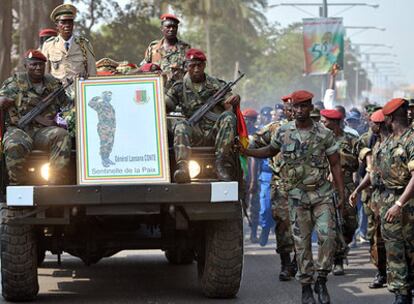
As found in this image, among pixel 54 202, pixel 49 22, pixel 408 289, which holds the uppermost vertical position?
pixel 49 22

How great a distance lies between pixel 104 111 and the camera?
949 cm

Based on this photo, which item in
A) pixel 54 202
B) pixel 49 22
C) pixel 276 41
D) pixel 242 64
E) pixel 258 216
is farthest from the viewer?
pixel 276 41

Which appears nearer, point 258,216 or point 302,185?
point 302,185

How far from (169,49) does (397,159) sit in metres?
3.59

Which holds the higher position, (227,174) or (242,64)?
(242,64)

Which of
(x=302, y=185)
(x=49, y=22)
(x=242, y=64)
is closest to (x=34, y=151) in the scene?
(x=302, y=185)

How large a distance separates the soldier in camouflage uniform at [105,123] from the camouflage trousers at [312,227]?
163cm

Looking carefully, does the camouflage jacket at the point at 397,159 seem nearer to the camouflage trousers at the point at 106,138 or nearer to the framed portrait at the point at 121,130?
the framed portrait at the point at 121,130

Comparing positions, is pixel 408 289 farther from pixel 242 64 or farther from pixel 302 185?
pixel 242 64

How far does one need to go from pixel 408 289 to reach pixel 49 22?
14.4 meters

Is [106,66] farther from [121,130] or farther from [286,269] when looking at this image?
[286,269]

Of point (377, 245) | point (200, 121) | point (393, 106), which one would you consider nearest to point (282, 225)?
point (377, 245)

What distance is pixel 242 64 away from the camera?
3533 inches

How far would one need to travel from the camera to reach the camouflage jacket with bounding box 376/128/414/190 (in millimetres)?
8969
